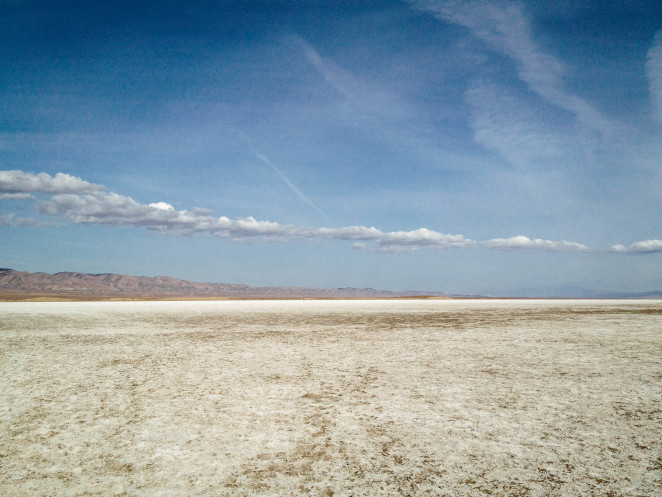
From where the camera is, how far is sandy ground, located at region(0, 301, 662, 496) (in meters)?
3.68

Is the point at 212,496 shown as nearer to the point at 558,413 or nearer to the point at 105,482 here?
the point at 105,482

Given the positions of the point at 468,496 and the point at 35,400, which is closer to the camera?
the point at 468,496

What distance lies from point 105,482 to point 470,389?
17.3 feet

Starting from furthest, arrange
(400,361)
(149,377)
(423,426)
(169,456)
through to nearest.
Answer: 1. (400,361)
2. (149,377)
3. (423,426)
4. (169,456)

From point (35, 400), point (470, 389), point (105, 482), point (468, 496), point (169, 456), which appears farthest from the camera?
point (470, 389)

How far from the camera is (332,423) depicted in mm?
5098

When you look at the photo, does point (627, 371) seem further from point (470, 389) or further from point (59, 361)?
point (59, 361)

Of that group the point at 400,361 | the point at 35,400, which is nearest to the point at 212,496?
the point at 35,400

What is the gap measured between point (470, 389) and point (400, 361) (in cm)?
249

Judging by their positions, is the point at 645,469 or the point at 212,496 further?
the point at 645,469

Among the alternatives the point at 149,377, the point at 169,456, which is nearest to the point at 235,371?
the point at 149,377

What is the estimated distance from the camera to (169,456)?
4.18m

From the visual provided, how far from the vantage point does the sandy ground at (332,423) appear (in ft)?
12.1

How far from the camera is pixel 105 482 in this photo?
3.69 meters
